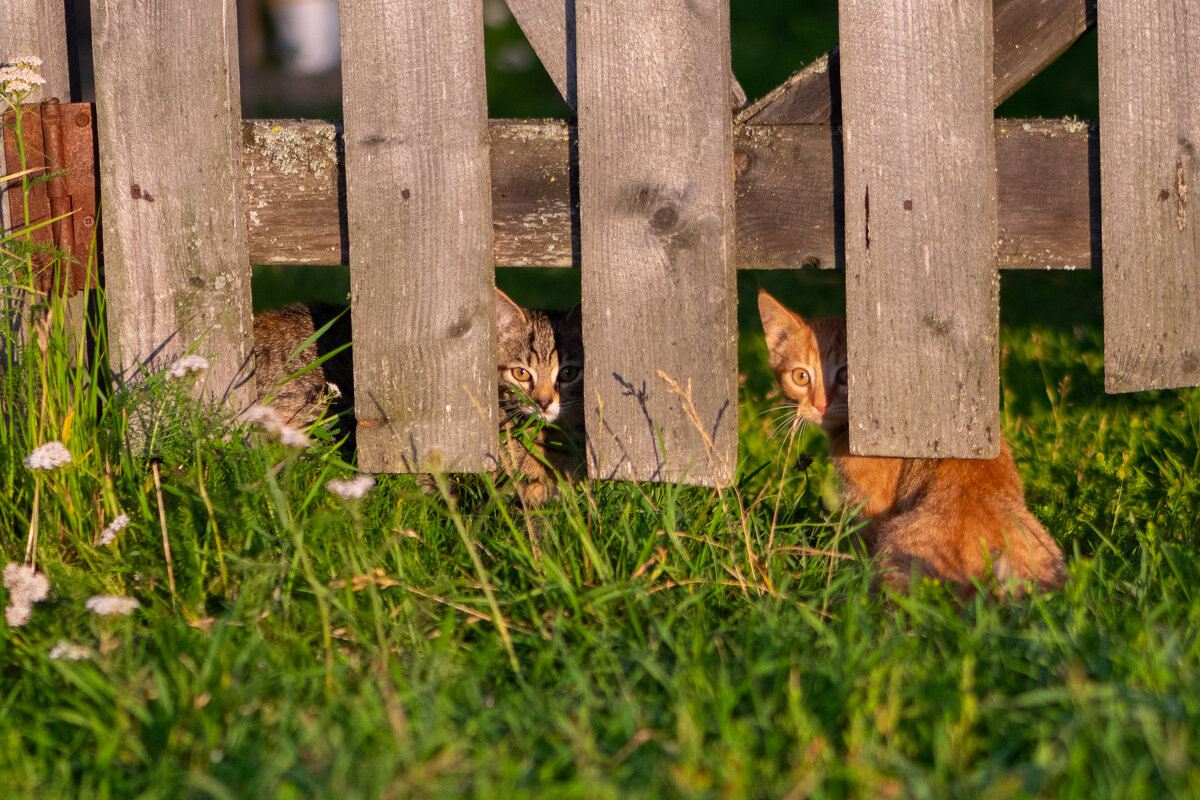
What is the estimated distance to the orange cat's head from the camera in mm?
3557

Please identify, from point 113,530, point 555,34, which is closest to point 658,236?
point 555,34

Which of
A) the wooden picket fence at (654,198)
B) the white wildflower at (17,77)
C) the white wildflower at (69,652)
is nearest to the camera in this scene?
the white wildflower at (69,652)

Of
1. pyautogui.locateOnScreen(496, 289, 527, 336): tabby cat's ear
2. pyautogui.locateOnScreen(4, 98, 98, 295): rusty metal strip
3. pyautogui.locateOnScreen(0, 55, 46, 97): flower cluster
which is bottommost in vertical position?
pyautogui.locateOnScreen(496, 289, 527, 336): tabby cat's ear

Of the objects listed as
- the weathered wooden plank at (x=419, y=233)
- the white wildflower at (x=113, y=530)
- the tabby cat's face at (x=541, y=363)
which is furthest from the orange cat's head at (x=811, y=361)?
the white wildflower at (x=113, y=530)

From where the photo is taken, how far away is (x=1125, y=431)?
12.5ft

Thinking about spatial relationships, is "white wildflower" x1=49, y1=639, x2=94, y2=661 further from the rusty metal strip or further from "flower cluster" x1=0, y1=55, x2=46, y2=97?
"flower cluster" x1=0, y1=55, x2=46, y2=97

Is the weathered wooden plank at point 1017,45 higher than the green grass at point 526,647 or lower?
higher

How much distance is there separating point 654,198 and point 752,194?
0.28 meters

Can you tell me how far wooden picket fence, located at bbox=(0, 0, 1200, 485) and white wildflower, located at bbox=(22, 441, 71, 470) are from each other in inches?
29.7

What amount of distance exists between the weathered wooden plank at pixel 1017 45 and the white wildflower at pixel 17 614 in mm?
2163

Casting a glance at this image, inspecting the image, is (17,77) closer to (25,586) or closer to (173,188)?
(173,188)

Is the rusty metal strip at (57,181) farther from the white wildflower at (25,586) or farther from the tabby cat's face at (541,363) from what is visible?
the tabby cat's face at (541,363)

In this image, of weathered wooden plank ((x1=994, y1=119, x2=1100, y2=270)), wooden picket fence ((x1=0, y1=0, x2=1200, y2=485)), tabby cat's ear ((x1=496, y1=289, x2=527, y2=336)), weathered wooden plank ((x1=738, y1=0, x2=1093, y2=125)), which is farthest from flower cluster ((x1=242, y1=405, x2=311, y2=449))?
weathered wooden plank ((x1=994, y1=119, x2=1100, y2=270))

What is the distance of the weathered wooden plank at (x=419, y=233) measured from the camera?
9.50 feet
